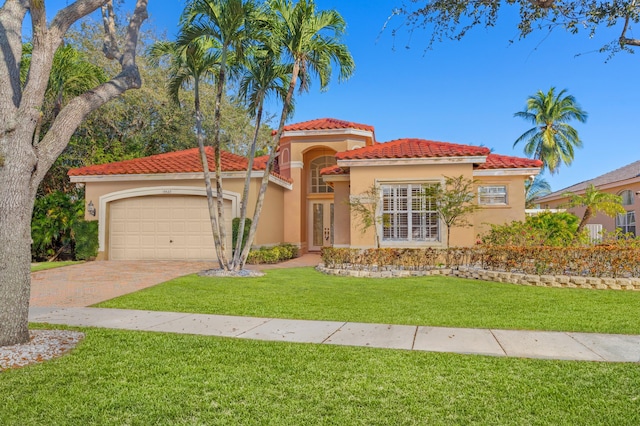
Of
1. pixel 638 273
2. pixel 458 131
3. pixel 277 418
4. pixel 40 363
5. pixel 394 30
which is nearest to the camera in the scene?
pixel 277 418

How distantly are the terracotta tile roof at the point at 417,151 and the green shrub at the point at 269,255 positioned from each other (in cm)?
459

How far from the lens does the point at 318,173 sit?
2189 cm

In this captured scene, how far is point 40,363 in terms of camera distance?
15.2 feet

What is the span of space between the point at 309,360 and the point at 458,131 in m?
32.4

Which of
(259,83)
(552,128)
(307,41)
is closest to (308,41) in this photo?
(307,41)

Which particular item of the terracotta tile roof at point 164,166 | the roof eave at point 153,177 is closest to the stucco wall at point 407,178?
the roof eave at point 153,177

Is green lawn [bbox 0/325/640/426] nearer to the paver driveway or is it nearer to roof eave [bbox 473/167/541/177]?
the paver driveway

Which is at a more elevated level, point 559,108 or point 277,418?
point 559,108

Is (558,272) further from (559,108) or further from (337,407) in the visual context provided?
(559,108)

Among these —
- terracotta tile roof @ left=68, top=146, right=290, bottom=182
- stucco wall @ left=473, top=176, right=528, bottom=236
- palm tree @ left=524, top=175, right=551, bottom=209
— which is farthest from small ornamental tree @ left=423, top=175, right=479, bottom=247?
palm tree @ left=524, top=175, right=551, bottom=209

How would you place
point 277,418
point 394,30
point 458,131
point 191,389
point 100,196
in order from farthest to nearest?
point 458,131 < point 100,196 < point 394,30 < point 191,389 < point 277,418

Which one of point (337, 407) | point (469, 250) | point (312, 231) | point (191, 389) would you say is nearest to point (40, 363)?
point (191, 389)

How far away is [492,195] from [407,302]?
10309 millimetres

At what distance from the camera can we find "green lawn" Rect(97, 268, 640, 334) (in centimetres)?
677
